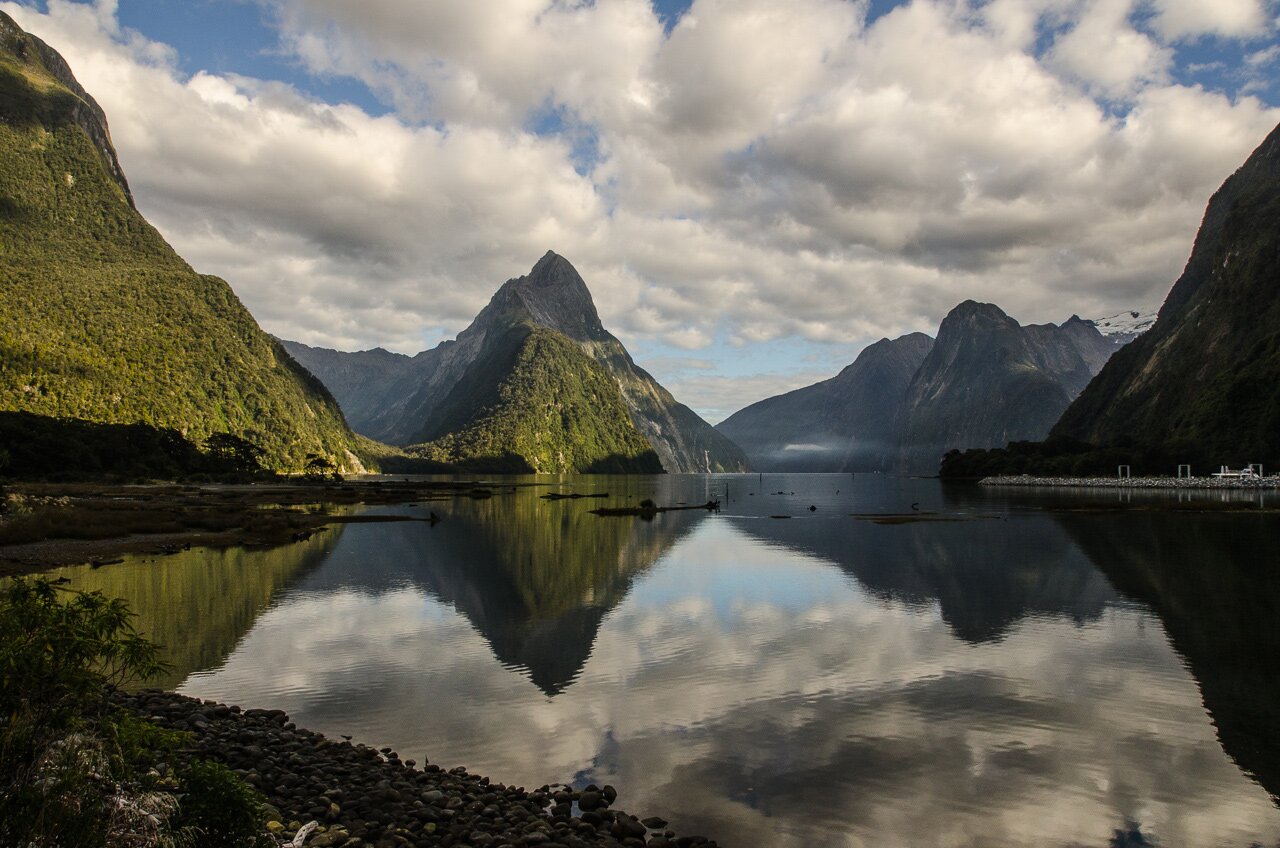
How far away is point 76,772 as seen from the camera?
8156 mm

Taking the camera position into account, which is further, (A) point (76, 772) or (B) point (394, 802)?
(B) point (394, 802)

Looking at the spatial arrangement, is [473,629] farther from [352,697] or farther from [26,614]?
[26,614]

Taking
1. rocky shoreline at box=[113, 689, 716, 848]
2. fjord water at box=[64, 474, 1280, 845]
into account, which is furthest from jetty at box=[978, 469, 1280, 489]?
rocky shoreline at box=[113, 689, 716, 848]

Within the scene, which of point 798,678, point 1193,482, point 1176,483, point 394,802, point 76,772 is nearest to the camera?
point 76,772

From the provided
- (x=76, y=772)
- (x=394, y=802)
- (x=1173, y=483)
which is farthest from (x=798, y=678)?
(x=1173, y=483)

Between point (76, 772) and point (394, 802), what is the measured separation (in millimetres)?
6393

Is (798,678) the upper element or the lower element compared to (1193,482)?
lower

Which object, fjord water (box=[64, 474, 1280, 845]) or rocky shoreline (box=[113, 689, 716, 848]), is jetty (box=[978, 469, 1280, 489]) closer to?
fjord water (box=[64, 474, 1280, 845])

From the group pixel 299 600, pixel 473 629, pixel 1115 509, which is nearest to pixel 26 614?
pixel 473 629

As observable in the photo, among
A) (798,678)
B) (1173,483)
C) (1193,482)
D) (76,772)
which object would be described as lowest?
(798,678)

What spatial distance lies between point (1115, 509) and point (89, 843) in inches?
4839

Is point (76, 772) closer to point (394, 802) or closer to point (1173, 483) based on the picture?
point (394, 802)

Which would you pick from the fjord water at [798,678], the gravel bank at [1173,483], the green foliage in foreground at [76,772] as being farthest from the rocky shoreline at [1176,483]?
the green foliage in foreground at [76,772]

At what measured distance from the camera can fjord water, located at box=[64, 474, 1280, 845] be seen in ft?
49.8
